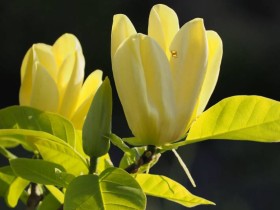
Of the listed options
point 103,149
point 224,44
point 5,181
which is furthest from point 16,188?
point 224,44

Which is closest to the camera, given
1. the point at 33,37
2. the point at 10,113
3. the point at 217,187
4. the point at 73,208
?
the point at 73,208

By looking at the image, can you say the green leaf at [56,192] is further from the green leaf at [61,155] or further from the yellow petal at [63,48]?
the yellow petal at [63,48]

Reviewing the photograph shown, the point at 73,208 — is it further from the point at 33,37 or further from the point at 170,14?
the point at 33,37

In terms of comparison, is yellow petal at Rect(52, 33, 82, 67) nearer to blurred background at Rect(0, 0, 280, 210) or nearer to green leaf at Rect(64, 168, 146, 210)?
green leaf at Rect(64, 168, 146, 210)

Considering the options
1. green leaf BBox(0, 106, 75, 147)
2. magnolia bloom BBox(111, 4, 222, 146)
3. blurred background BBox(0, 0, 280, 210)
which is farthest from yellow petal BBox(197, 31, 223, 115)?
blurred background BBox(0, 0, 280, 210)

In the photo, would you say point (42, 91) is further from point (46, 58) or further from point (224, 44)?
point (224, 44)

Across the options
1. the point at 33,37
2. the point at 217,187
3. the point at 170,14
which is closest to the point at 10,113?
the point at 170,14
